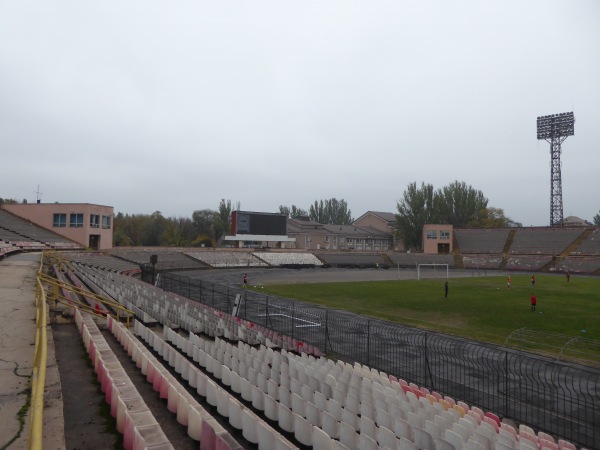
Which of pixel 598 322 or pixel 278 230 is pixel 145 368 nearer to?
pixel 598 322

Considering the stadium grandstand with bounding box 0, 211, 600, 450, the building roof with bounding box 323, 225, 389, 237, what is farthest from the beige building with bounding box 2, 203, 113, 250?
the building roof with bounding box 323, 225, 389, 237

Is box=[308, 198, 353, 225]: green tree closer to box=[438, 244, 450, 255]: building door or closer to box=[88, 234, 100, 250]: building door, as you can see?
box=[438, 244, 450, 255]: building door

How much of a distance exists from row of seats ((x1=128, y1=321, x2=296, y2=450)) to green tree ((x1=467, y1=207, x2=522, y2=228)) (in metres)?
105

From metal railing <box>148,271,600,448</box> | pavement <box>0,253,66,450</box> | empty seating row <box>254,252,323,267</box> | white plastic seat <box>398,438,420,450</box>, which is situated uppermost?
pavement <box>0,253,66,450</box>

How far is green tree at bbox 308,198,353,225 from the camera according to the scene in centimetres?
14725

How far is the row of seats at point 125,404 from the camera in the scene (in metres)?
5.03

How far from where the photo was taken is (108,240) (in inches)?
2323

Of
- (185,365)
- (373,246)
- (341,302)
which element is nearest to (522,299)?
(341,302)

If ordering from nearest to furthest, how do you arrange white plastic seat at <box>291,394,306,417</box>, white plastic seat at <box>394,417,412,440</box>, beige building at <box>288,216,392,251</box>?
1. white plastic seat at <box>394,417,412,440</box>
2. white plastic seat at <box>291,394,306,417</box>
3. beige building at <box>288,216,392,251</box>

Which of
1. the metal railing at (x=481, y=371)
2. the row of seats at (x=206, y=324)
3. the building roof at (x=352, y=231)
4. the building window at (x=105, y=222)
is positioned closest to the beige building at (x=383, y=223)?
the building roof at (x=352, y=231)

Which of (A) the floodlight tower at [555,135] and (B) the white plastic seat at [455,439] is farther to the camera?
(A) the floodlight tower at [555,135]

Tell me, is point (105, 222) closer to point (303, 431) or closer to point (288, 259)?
point (288, 259)

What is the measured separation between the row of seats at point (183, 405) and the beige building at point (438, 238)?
8317 centimetres

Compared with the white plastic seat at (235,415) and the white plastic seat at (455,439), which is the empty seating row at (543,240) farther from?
the white plastic seat at (235,415)
